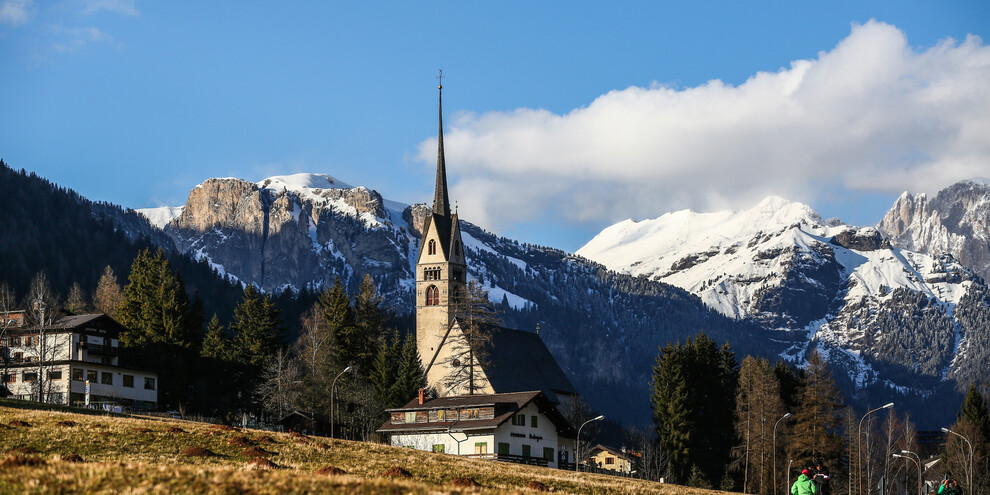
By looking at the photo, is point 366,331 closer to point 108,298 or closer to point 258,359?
point 258,359

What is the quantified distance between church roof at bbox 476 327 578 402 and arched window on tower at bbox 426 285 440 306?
949 cm

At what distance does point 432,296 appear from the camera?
135 metres

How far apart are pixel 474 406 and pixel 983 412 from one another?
5899cm

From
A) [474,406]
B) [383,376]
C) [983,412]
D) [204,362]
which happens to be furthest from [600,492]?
[983,412]

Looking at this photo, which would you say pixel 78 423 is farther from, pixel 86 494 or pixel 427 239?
pixel 427 239

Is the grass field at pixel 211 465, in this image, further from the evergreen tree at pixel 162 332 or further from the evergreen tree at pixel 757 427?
the evergreen tree at pixel 162 332

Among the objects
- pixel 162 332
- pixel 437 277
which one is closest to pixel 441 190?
pixel 437 277

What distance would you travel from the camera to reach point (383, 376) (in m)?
112

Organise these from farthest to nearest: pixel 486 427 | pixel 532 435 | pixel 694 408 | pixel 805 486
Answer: pixel 694 408 < pixel 532 435 < pixel 486 427 < pixel 805 486

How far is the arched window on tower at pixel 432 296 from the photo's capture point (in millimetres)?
134250

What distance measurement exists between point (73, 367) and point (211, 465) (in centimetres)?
6742

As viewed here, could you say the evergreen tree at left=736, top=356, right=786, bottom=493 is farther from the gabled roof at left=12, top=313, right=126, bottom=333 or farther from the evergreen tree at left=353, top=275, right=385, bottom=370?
the gabled roof at left=12, top=313, right=126, bottom=333

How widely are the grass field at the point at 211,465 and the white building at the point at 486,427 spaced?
75.3 ft

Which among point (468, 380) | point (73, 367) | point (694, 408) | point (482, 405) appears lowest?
point (694, 408)
